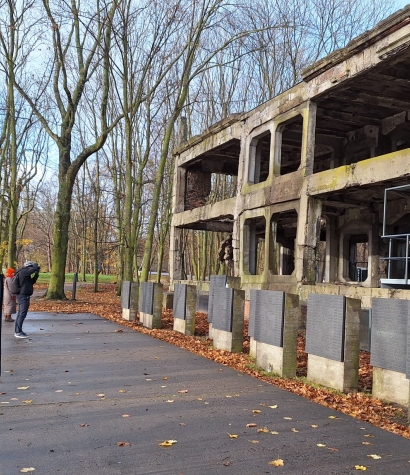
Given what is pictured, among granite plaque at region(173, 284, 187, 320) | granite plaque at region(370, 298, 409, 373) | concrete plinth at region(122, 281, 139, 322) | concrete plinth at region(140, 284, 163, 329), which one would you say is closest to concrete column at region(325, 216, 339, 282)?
concrete plinth at region(122, 281, 139, 322)

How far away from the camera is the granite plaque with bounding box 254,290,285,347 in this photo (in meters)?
7.91

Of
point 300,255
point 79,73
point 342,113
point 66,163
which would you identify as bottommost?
point 300,255

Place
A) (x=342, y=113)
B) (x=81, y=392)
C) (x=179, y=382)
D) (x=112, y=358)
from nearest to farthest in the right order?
1. (x=81, y=392)
2. (x=179, y=382)
3. (x=112, y=358)
4. (x=342, y=113)

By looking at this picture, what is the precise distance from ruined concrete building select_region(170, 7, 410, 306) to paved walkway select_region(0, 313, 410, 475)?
20.1 feet

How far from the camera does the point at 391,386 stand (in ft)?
20.7

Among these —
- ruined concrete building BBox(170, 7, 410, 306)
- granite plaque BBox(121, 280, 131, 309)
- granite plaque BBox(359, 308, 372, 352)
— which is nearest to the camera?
granite plaque BBox(359, 308, 372, 352)

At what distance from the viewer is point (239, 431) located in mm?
5047

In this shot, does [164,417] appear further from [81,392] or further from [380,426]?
[380,426]

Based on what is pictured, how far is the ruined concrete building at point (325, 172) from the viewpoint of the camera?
547 inches

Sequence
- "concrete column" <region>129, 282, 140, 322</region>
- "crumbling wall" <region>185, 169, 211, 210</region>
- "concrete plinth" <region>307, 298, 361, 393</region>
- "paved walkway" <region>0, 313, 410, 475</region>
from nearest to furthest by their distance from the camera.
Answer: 1. "paved walkway" <region>0, 313, 410, 475</region>
2. "concrete plinth" <region>307, 298, 361, 393</region>
3. "concrete column" <region>129, 282, 140, 322</region>
4. "crumbling wall" <region>185, 169, 211, 210</region>

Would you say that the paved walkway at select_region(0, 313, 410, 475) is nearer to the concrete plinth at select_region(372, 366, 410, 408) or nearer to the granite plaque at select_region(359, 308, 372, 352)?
the concrete plinth at select_region(372, 366, 410, 408)

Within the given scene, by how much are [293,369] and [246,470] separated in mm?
3916

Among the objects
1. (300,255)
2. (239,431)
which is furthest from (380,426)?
(300,255)

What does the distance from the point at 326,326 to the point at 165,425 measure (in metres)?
2.91
